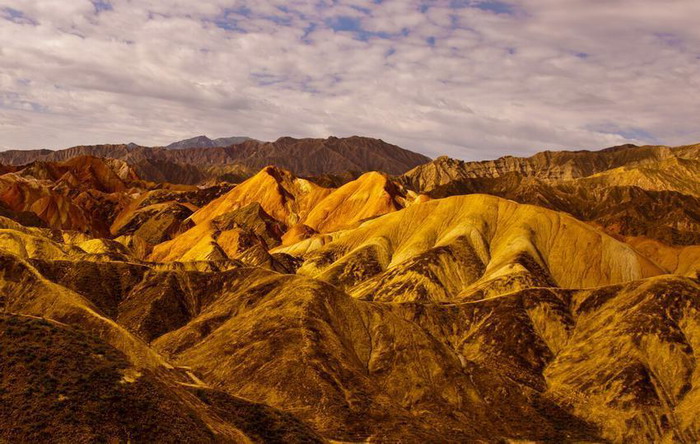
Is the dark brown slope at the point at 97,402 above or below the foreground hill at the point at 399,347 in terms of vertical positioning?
above

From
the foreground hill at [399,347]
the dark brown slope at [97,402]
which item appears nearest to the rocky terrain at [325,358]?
the dark brown slope at [97,402]

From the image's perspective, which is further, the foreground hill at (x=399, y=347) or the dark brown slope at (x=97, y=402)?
the foreground hill at (x=399, y=347)

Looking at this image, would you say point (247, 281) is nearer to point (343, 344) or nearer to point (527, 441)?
point (343, 344)

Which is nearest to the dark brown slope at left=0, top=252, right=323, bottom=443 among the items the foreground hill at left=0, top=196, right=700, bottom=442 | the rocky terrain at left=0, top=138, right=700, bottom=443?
the rocky terrain at left=0, top=138, right=700, bottom=443

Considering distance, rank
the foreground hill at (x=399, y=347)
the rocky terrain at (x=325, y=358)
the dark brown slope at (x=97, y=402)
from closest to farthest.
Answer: the dark brown slope at (x=97, y=402) → the rocky terrain at (x=325, y=358) → the foreground hill at (x=399, y=347)


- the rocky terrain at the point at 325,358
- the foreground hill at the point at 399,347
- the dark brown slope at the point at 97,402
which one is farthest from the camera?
the foreground hill at the point at 399,347

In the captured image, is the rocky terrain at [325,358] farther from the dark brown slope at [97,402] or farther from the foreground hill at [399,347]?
the foreground hill at [399,347]

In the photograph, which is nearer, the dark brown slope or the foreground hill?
A: the dark brown slope

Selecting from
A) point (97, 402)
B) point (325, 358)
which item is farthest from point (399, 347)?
point (97, 402)

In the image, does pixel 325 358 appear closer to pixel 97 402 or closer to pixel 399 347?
pixel 399 347

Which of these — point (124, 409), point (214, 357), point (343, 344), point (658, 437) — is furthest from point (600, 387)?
point (124, 409)

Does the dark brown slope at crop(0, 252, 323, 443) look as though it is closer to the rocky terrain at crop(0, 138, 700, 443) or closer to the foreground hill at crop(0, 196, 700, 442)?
the rocky terrain at crop(0, 138, 700, 443)

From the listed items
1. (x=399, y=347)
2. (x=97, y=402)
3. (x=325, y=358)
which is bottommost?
(x=399, y=347)
